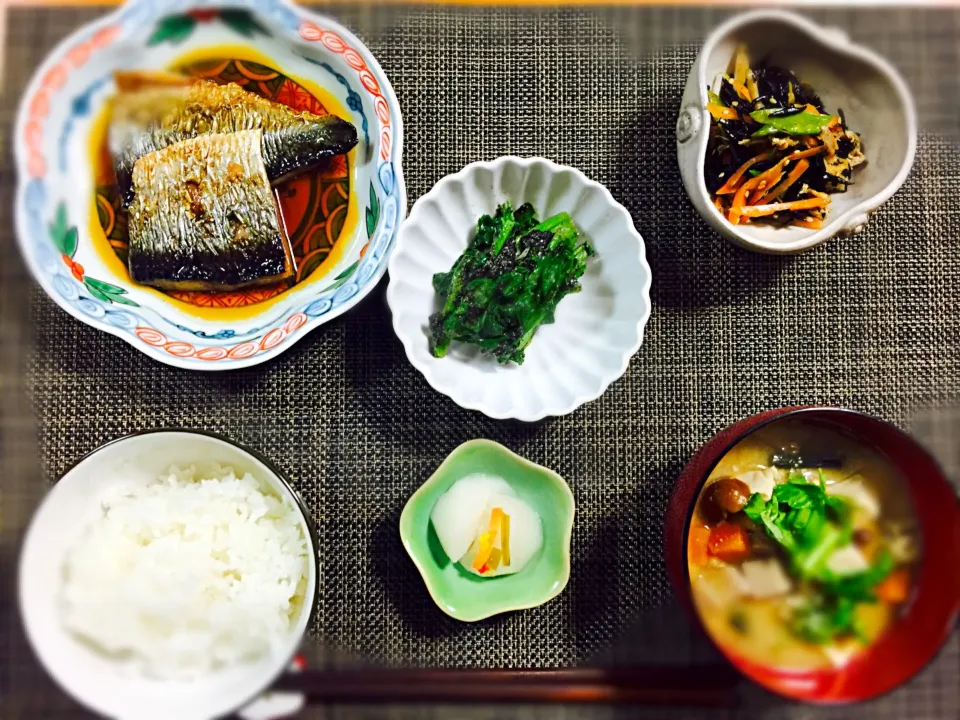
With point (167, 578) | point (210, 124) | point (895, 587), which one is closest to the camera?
point (895, 587)

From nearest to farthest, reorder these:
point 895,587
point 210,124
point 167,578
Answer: point 895,587 < point 167,578 < point 210,124

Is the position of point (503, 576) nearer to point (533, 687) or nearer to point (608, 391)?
point (533, 687)

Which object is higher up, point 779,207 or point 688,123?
point 688,123

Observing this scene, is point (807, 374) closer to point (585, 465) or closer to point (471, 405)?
point (585, 465)

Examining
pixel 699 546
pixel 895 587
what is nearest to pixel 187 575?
pixel 699 546

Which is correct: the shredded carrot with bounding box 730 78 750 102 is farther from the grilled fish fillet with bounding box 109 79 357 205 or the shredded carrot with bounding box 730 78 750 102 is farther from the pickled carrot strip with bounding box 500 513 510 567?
the pickled carrot strip with bounding box 500 513 510 567
